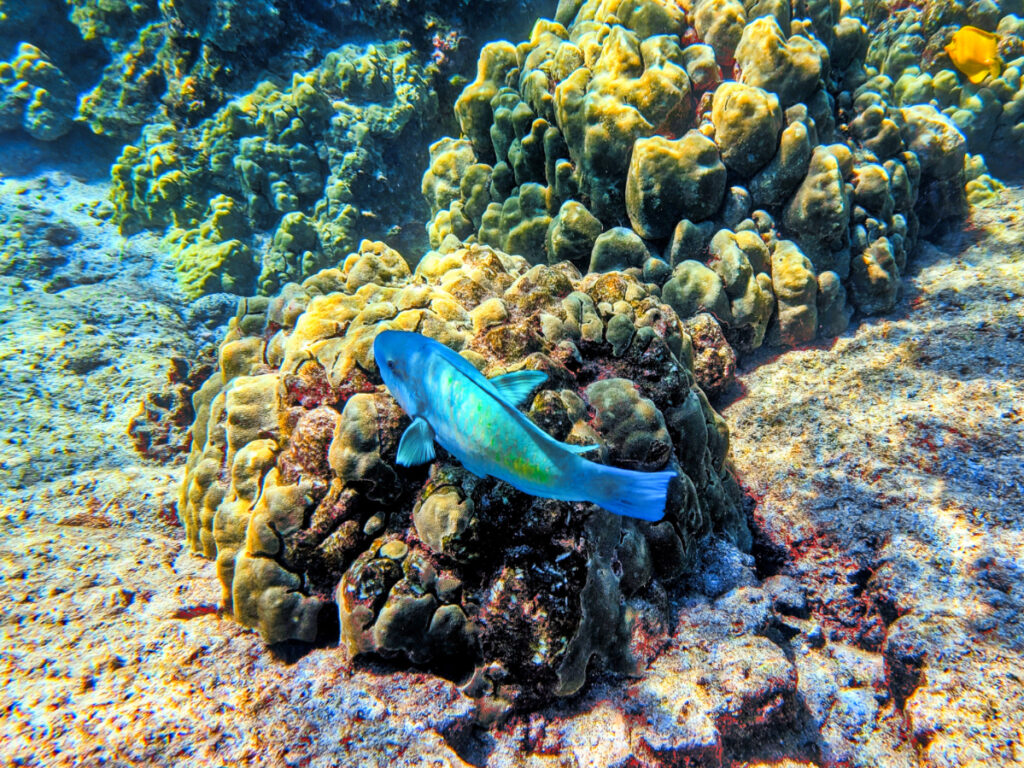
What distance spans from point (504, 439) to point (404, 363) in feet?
1.74

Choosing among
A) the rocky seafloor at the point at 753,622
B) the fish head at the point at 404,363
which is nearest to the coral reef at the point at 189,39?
the rocky seafloor at the point at 753,622

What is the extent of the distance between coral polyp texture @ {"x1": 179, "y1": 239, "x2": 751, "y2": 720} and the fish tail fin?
0.86m

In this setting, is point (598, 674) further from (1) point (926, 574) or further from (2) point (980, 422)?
(2) point (980, 422)

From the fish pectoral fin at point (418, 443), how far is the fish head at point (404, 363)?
54mm

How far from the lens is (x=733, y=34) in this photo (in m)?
4.59

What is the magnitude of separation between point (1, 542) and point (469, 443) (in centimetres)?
414

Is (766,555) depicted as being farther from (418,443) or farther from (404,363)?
(404,363)

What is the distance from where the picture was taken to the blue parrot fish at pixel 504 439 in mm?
1254

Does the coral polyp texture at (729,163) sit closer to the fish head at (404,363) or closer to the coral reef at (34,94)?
the fish head at (404,363)

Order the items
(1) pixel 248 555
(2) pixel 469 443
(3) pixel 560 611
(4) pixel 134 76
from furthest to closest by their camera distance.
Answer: (4) pixel 134 76, (1) pixel 248 555, (3) pixel 560 611, (2) pixel 469 443

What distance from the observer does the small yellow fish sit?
573 centimetres

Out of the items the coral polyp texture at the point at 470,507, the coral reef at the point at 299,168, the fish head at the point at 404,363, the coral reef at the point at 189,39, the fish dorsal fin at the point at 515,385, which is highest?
the coral reef at the point at 189,39

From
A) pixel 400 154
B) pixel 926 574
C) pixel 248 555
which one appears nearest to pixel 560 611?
pixel 248 555

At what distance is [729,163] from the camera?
436 cm
